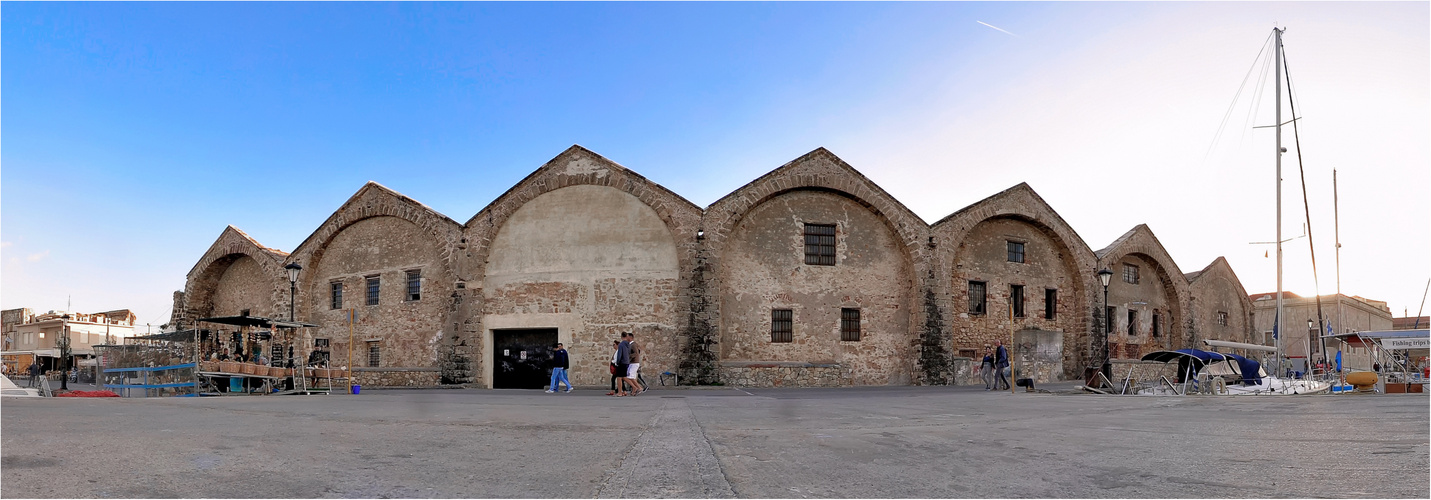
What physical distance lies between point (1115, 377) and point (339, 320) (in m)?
24.7

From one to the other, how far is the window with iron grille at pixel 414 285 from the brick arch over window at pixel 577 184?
2.51 m

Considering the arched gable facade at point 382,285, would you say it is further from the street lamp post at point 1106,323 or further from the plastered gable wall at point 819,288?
the street lamp post at point 1106,323

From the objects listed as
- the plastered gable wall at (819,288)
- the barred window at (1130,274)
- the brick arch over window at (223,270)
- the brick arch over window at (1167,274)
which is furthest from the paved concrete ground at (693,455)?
the barred window at (1130,274)

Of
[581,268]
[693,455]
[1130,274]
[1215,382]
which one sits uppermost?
[1130,274]

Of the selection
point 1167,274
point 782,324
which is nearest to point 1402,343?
point 1167,274

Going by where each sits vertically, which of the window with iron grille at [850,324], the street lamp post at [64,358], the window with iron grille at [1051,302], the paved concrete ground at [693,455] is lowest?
the street lamp post at [64,358]

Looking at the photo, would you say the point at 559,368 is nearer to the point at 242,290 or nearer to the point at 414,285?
the point at 414,285

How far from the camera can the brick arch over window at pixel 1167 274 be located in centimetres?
3384

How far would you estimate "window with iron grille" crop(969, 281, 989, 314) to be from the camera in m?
28.6

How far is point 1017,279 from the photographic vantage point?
2970cm

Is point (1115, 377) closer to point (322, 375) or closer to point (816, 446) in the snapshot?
point (816, 446)

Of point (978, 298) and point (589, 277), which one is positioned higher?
point (589, 277)

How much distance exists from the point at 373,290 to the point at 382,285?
0.75 m

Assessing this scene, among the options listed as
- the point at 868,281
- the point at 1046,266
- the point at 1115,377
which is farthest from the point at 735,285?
the point at 1046,266
